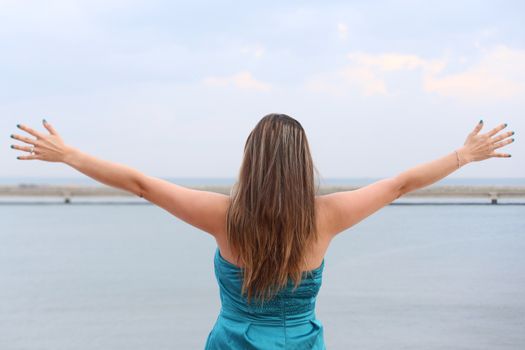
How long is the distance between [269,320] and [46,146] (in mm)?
773

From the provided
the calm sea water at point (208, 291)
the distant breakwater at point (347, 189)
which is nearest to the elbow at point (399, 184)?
the calm sea water at point (208, 291)

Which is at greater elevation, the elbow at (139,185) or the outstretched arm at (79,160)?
the outstretched arm at (79,160)

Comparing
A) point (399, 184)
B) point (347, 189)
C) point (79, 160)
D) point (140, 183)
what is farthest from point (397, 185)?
point (347, 189)

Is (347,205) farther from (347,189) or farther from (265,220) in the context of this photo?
(347,189)

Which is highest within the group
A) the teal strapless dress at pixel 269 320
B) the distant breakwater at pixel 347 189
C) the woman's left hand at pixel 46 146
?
the woman's left hand at pixel 46 146

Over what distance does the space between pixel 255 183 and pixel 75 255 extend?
268 inches

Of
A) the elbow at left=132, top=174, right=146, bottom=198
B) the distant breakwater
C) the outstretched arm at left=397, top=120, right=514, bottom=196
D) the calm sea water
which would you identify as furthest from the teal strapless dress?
the distant breakwater

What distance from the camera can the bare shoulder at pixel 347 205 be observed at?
5.96 feet

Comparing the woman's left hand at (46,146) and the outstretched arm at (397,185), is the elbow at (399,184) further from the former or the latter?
the woman's left hand at (46,146)

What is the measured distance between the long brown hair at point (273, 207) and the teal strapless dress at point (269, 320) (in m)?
0.03

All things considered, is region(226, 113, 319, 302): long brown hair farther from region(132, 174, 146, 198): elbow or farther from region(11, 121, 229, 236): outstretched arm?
region(132, 174, 146, 198): elbow

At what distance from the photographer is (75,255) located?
26.5ft

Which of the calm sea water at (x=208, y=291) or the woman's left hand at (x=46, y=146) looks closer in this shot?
the woman's left hand at (x=46, y=146)

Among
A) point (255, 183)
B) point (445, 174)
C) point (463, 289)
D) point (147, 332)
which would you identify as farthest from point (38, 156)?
point (463, 289)
